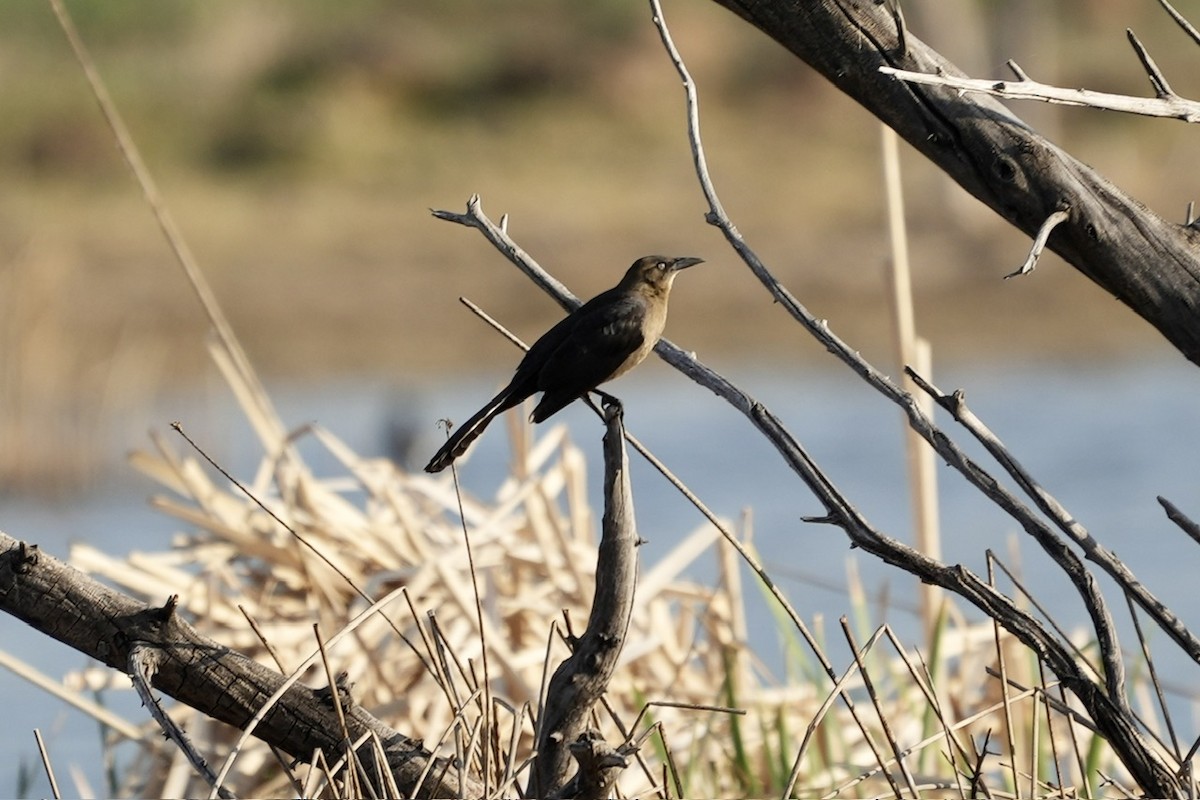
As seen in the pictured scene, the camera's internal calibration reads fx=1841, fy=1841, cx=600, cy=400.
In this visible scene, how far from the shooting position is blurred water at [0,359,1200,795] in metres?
7.33

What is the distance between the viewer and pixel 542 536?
3754mm

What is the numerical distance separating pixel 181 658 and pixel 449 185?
48.6 feet

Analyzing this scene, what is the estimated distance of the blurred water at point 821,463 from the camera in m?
7.33

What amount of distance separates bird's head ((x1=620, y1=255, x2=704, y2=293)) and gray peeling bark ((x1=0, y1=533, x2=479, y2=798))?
0.73 metres

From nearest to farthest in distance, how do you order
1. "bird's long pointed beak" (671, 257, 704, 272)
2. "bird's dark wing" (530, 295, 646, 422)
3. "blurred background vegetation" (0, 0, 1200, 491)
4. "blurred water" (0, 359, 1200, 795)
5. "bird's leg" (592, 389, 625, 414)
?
"bird's leg" (592, 389, 625, 414), "bird's dark wing" (530, 295, 646, 422), "bird's long pointed beak" (671, 257, 704, 272), "blurred water" (0, 359, 1200, 795), "blurred background vegetation" (0, 0, 1200, 491)

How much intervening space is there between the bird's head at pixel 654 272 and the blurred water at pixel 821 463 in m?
3.00

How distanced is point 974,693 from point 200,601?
5.63 ft

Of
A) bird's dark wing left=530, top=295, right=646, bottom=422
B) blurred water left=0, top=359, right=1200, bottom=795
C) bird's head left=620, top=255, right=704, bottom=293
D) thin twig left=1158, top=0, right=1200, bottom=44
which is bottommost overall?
bird's dark wing left=530, top=295, right=646, bottom=422

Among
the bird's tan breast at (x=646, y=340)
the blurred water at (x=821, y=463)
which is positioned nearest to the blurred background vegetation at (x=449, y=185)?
the blurred water at (x=821, y=463)

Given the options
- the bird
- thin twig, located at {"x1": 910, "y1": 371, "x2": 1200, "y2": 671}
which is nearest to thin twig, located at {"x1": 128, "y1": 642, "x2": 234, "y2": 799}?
the bird

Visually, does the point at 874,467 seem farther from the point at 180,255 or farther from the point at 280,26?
the point at 280,26

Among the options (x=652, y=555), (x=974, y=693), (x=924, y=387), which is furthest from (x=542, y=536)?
(x=652, y=555)

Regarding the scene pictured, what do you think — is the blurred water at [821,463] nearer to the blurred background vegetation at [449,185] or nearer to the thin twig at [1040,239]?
the blurred background vegetation at [449,185]

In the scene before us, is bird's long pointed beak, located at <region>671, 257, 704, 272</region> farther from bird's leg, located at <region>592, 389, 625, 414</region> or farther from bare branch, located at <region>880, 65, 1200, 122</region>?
bare branch, located at <region>880, 65, 1200, 122</region>
